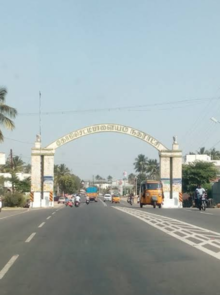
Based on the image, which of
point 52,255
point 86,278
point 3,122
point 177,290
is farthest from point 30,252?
point 3,122

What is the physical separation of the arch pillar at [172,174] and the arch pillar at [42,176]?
13187 mm

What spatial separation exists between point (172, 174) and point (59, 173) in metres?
78.8

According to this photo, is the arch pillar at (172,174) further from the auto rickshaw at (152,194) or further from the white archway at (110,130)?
the auto rickshaw at (152,194)

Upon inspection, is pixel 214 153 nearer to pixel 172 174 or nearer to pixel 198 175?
pixel 198 175

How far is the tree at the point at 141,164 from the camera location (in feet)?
542

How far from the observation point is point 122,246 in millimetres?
14477

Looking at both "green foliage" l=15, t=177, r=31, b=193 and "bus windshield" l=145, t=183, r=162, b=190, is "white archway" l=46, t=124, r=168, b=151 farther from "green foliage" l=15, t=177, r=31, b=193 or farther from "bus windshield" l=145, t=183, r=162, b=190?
"green foliage" l=15, t=177, r=31, b=193

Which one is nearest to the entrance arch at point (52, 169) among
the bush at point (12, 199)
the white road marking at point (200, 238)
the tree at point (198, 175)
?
the bush at point (12, 199)

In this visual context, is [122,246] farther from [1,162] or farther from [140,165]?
[140,165]

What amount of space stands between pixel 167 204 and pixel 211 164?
21239 mm

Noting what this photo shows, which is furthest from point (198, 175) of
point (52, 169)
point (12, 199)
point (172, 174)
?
point (12, 199)

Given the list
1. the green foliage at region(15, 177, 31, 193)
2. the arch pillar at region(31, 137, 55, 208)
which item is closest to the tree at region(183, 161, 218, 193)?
the green foliage at region(15, 177, 31, 193)

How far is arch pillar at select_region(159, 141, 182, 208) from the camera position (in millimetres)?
59656

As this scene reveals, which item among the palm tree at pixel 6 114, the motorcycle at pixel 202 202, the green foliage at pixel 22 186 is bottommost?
the motorcycle at pixel 202 202
